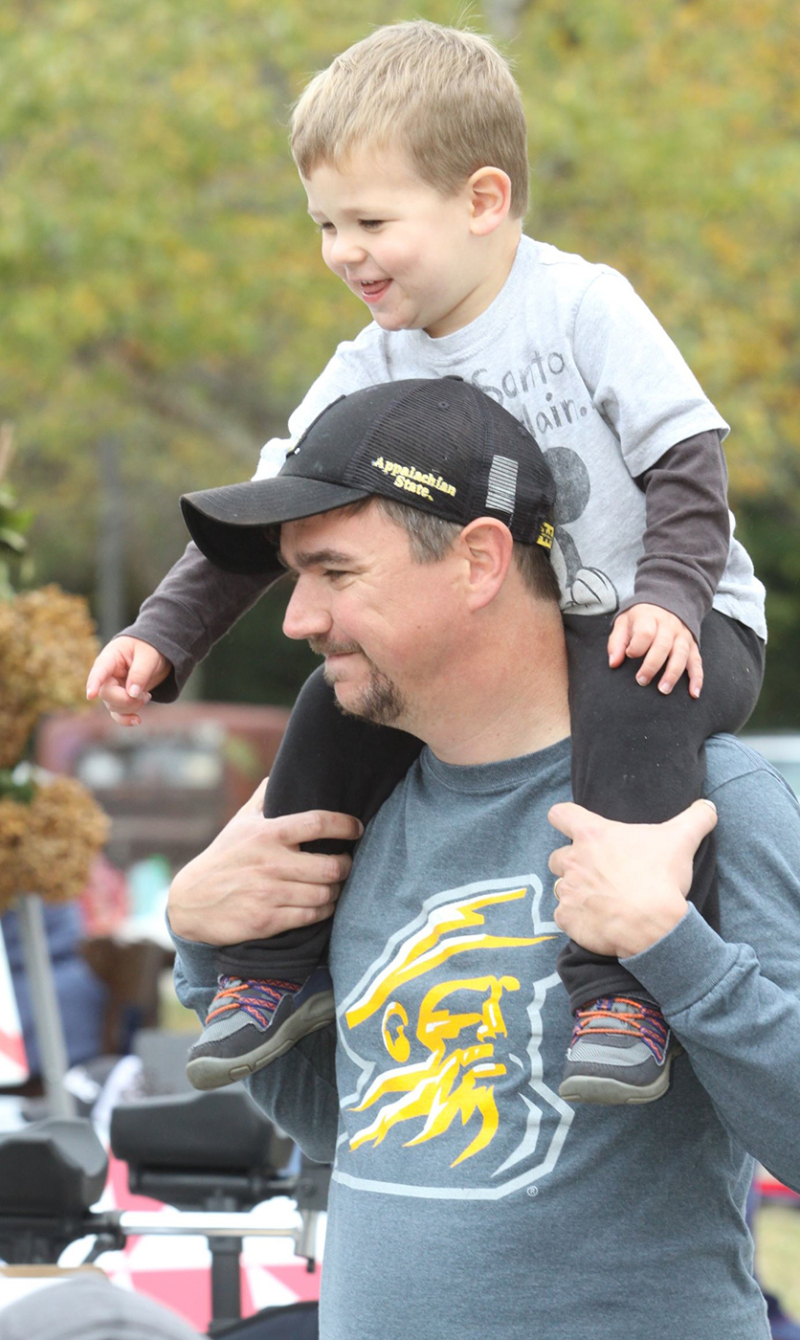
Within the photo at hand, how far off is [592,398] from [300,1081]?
3.14ft

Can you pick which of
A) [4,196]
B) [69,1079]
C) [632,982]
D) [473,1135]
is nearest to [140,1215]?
[473,1135]

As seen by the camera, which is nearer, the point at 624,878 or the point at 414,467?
the point at 624,878

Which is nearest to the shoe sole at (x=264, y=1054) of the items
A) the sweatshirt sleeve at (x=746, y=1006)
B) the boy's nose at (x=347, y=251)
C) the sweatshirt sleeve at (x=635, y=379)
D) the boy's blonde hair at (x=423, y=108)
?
the sweatshirt sleeve at (x=746, y=1006)

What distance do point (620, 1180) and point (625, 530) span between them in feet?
2.38

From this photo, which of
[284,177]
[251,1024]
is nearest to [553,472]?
[251,1024]

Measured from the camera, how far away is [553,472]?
77.0 inches

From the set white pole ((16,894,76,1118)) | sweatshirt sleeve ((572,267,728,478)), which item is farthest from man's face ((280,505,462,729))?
white pole ((16,894,76,1118))

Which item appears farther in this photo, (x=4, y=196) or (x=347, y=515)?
(x=4, y=196)

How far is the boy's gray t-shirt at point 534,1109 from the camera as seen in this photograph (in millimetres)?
1682

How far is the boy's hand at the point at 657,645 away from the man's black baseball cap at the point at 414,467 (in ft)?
0.58

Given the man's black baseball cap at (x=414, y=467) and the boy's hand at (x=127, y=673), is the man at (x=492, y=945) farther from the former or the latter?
the boy's hand at (x=127, y=673)

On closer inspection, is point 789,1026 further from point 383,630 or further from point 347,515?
point 347,515

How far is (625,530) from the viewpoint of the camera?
1945mm

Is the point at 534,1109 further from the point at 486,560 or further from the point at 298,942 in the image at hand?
the point at 486,560
